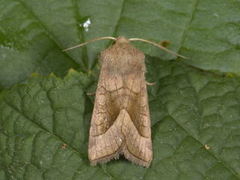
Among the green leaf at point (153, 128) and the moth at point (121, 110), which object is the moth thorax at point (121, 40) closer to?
the moth at point (121, 110)

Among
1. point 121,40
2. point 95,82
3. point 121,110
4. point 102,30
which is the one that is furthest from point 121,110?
point 102,30

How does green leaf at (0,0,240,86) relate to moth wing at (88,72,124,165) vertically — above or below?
above

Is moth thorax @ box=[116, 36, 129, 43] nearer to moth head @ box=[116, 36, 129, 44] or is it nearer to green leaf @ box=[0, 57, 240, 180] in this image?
moth head @ box=[116, 36, 129, 44]

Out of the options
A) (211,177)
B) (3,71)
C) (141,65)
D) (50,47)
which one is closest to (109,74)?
(141,65)

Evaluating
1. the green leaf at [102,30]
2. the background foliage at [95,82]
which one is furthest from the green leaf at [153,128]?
the green leaf at [102,30]

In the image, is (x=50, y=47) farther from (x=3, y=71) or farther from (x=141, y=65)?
(x=141, y=65)

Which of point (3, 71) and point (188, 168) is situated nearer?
point (188, 168)

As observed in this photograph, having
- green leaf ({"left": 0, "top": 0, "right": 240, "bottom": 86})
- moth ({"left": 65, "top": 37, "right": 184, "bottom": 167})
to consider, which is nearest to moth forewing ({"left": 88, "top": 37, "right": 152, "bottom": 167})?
moth ({"left": 65, "top": 37, "right": 184, "bottom": 167})
